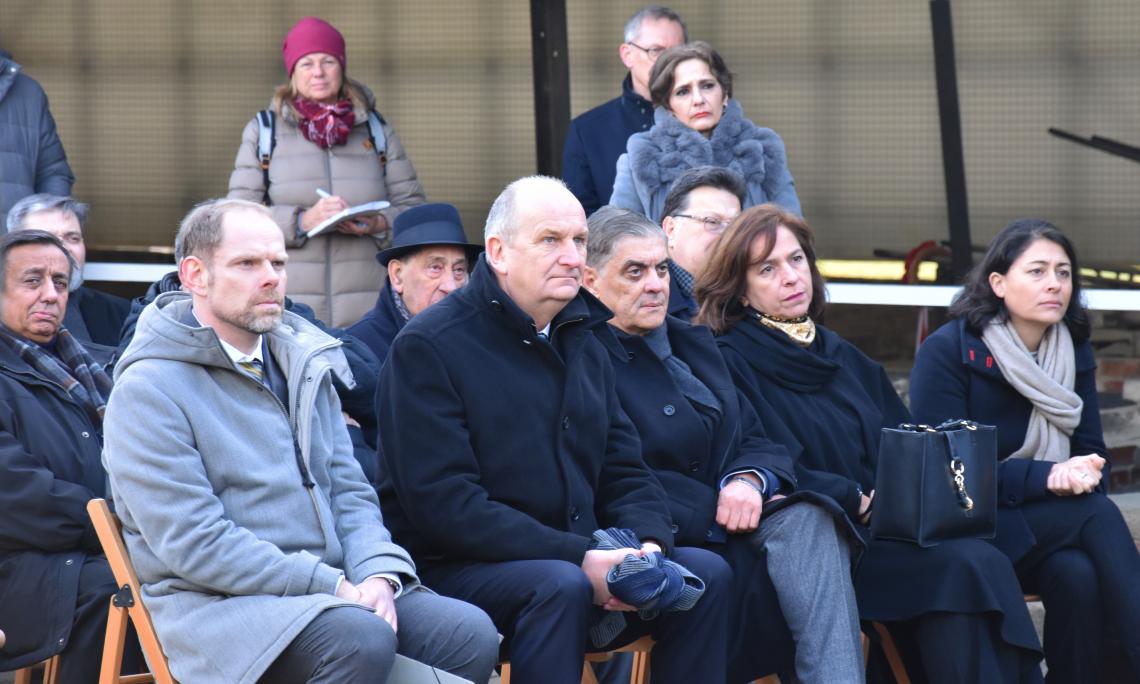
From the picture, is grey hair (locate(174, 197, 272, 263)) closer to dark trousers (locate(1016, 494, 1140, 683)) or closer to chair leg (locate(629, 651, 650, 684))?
chair leg (locate(629, 651, 650, 684))

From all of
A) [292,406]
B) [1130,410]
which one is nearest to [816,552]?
[292,406]

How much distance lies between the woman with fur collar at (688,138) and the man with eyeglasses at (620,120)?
27 centimetres

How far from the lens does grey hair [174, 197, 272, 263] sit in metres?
3.85

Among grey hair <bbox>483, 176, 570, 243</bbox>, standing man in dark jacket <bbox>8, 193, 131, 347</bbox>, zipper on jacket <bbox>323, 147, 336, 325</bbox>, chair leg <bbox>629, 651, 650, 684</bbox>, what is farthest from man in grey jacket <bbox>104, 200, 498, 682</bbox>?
zipper on jacket <bbox>323, 147, 336, 325</bbox>

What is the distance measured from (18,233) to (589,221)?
162 centimetres

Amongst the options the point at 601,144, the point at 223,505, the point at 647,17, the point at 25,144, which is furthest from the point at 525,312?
the point at 25,144

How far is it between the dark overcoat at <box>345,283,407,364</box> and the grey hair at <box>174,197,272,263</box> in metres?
1.16

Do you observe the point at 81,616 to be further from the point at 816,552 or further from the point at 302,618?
the point at 816,552

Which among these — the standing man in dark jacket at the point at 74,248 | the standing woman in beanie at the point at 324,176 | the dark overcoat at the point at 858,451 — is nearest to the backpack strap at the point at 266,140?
the standing woman in beanie at the point at 324,176

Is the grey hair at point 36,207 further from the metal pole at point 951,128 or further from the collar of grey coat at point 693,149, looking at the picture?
the metal pole at point 951,128

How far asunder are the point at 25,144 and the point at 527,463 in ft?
10.8

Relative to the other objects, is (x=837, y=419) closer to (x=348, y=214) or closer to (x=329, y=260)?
(x=348, y=214)

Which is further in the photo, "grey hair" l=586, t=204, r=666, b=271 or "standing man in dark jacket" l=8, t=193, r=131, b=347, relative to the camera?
"standing man in dark jacket" l=8, t=193, r=131, b=347

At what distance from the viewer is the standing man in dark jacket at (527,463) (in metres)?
3.87
